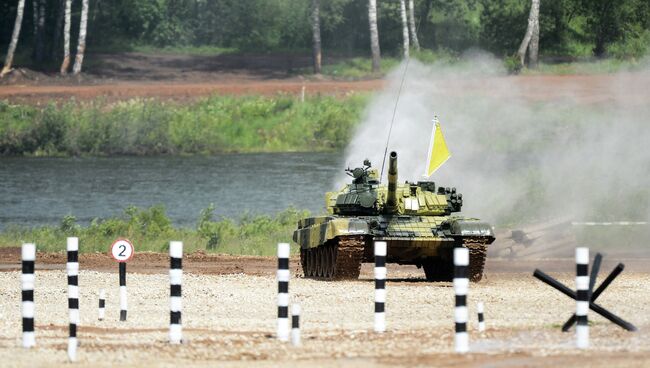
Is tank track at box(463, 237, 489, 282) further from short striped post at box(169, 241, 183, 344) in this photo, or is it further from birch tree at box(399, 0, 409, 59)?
birch tree at box(399, 0, 409, 59)

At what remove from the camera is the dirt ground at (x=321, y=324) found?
51.8 ft

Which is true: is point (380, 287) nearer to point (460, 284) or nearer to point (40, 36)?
point (460, 284)

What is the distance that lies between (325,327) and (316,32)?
42.2 metres

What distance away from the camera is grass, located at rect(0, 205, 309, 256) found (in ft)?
122

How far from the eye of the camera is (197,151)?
58.6 meters

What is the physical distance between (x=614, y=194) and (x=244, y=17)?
27420mm

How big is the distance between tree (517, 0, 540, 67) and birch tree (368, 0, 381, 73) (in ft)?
15.4

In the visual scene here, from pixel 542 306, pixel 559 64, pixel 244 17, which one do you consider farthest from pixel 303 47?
pixel 542 306

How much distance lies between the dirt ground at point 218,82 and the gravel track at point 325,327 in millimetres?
26330

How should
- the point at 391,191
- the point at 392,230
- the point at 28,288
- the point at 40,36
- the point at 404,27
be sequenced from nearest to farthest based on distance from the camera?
the point at 28,288, the point at 392,230, the point at 391,191, the point at 404,27, the point at 40,36

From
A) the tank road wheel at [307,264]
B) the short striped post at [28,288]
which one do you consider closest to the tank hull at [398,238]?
the tank road wheel at [307,264]

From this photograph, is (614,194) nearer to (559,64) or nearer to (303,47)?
(559,64)

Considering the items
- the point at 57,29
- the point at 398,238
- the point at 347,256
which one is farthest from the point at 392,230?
the point at 57,29

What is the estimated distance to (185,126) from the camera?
58469 millimetres
